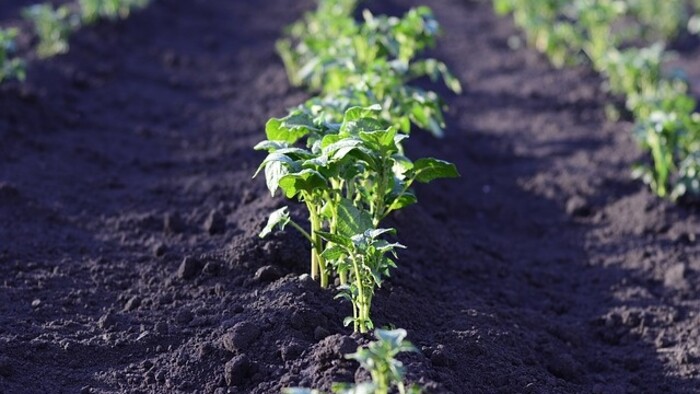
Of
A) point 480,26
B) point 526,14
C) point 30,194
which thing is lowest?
point 30,194

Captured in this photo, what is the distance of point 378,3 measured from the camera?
38.7 ft

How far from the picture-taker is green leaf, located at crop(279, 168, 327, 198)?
3.60 meters

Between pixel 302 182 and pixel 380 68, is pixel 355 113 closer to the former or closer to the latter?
pixel 302 182

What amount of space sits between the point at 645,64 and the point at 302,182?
185 inches

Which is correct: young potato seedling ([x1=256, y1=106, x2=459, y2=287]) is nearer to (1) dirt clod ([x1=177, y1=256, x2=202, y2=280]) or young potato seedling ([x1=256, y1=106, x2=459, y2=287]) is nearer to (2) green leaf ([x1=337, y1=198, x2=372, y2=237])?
(2) green leaf ([x1=337, y1=198, x2=372, y2=237])

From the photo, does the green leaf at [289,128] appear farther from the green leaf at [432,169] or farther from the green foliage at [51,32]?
the green foliage at [51,32]

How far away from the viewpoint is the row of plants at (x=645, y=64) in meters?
6.25

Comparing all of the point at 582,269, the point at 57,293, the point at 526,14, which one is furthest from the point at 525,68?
the point at 57,293

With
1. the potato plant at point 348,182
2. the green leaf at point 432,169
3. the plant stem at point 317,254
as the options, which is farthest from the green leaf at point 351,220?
the green leaf at point 432,169

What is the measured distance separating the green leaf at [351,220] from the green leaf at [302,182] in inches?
6.2

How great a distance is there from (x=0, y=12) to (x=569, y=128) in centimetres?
677

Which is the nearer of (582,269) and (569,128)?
(582,269)

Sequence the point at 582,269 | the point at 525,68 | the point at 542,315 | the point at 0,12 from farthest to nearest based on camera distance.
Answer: the point at 0,12
the point at 525,68
the point at 582,269
the point at 542,315

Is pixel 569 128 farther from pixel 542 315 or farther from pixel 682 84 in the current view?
pixel 542 315
